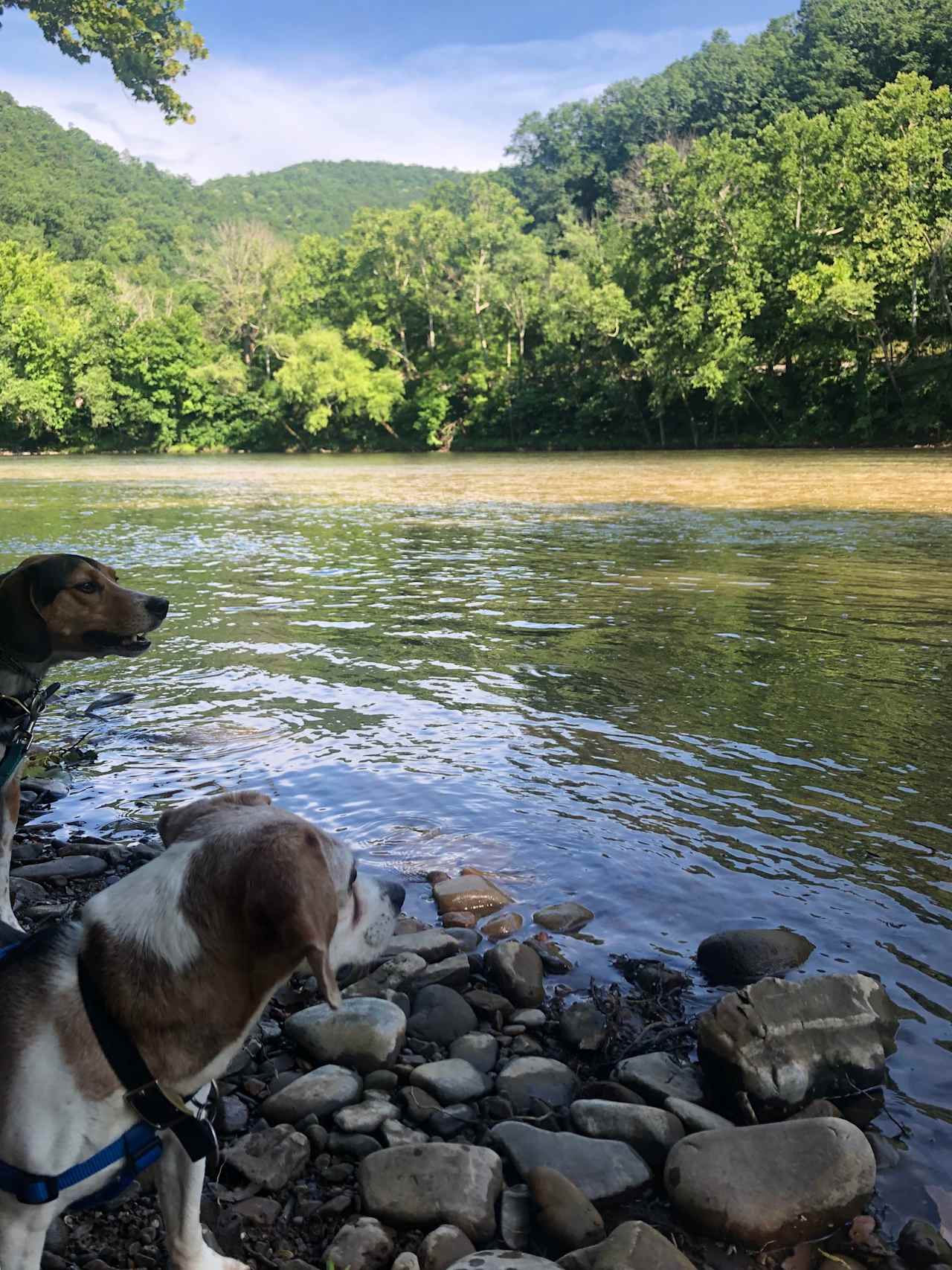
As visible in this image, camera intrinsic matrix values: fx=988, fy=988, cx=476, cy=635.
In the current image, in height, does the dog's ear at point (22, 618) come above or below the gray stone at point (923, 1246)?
above

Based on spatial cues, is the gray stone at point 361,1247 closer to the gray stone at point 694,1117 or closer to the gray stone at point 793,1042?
the gray stone at point 694,1117

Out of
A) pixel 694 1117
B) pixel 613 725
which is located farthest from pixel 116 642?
pixel 694 1117

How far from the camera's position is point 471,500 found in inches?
1208

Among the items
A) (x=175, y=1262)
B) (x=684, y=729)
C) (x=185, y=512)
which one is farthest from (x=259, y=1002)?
(x=185, y=512)

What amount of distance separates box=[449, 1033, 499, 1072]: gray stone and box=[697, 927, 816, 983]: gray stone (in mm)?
1144

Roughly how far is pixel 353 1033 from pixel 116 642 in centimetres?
327

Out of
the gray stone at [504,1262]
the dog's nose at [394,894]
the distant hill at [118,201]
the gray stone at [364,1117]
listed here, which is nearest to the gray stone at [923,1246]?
the gray stone at [504,1262]

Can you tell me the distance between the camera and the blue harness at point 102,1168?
2309 mm

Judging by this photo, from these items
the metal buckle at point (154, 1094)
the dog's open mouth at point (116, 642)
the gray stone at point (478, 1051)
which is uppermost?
the dog's open mouth at point (116, 642)

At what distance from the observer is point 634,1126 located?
11.2ft

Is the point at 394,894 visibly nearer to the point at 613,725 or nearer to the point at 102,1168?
the point at 102,1168

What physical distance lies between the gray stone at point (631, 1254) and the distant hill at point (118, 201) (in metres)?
117

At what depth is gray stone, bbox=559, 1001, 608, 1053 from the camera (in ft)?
13.1

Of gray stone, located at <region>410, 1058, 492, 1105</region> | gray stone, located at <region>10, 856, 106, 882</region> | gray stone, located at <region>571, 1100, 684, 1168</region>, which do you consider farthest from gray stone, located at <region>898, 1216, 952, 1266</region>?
gray stone, located at <region>10, 856, 106, 882</region>
